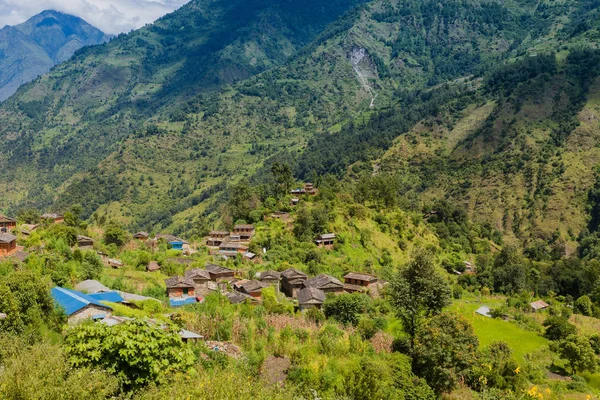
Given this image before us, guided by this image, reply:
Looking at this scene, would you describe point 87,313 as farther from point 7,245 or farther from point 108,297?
point 7,245

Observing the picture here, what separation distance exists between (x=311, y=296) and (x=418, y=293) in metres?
15.1

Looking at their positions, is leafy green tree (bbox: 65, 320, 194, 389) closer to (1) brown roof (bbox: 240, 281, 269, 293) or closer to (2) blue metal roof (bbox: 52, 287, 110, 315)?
(2) blue metal roof (bbox: 52, 287, 110, 315)

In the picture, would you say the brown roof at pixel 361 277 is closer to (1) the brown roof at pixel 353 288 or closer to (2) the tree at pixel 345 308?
(1) the brown roof at pixel 353 288

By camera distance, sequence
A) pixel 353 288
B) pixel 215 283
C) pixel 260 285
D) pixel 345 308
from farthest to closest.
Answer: pixel 353 288, pixel 215 283, pixel 260 285, pixel 345 308

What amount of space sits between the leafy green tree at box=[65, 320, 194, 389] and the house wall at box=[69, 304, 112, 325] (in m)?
7.93

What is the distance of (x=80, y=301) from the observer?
2530 centimetres

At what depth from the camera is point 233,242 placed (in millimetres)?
63844

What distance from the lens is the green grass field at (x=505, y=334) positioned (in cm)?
4153

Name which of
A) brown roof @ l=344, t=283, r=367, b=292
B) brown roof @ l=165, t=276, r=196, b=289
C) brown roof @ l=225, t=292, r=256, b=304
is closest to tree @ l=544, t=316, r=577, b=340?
brown roof @ l=344, t=283, r=367, b=292

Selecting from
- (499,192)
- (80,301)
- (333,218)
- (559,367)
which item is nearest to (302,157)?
(499,192)

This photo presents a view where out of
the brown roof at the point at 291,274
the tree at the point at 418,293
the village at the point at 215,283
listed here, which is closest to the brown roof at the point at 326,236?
the village at the point at 215,283

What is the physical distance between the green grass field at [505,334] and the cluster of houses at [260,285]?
1061cm

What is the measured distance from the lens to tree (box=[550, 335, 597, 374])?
3544 cm

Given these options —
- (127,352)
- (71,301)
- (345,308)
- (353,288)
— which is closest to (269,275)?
(353,288)
